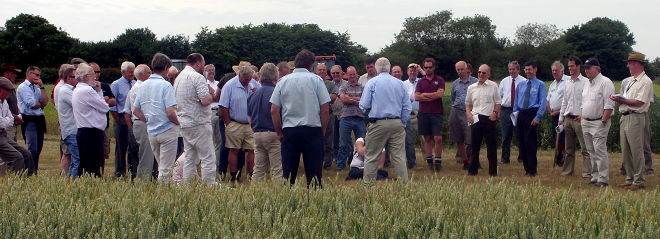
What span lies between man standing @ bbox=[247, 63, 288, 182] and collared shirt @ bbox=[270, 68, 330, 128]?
1.03 meters

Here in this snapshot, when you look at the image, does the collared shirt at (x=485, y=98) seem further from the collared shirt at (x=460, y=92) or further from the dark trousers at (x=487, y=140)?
the collared shirt at (x=460, y=92)

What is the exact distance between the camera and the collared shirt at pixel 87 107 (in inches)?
376

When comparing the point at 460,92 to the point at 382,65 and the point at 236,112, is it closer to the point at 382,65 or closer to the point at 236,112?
the point at 382,65

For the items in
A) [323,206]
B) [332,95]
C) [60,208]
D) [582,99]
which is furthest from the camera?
[332,95]

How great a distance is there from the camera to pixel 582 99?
11234 mm

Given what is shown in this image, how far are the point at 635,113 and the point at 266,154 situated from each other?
16.0 feet

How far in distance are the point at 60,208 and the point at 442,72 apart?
82009 millimetres

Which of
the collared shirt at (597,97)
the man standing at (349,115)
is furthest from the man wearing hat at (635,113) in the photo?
the man standing at (349,115)

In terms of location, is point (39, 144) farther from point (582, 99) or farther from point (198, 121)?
point (582, 99)

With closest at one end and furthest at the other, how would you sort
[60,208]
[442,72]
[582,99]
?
[60,208]
[582,99]
[442,72]

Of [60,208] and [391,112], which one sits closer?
[60,208]

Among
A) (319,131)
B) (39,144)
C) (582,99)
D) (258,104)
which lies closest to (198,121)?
(258,104)

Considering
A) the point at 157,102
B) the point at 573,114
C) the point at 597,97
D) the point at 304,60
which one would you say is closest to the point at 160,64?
the point at 157,102

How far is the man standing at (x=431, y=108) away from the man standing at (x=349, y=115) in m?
1.02
